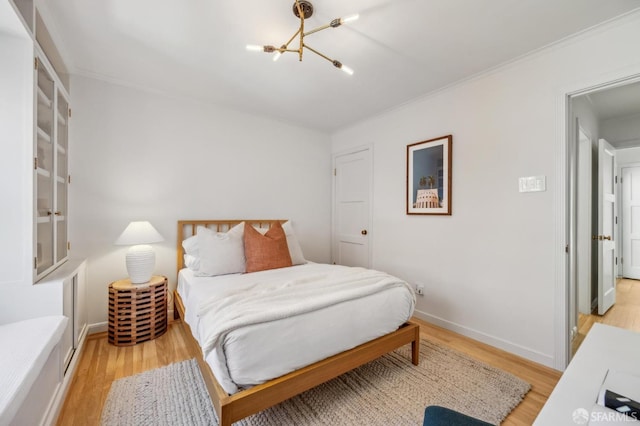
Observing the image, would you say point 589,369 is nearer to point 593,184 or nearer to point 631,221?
point 593,184

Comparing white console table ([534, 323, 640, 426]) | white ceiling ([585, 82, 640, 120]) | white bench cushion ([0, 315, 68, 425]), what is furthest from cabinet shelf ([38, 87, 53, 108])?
white ceiling ([585, 82, 640, 120])

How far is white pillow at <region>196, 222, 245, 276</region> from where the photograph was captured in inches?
99.3

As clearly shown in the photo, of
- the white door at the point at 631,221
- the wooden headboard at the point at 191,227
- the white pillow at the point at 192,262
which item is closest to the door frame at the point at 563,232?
the white pillow at the point at 192,262

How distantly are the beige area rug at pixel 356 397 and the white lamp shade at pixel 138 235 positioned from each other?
1135 millimetres

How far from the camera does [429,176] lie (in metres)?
2.96

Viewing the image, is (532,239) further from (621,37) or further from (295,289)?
(295,289)

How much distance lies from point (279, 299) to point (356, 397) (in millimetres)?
847

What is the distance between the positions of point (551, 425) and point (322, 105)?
3.26 meters

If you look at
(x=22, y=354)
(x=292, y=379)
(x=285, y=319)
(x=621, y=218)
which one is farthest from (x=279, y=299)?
(x=621, y=218)

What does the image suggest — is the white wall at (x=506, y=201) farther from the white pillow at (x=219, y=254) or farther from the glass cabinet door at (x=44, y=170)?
the glass cabinet door at (x=44, y=170)

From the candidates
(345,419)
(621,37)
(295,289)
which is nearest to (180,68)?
(295,289)

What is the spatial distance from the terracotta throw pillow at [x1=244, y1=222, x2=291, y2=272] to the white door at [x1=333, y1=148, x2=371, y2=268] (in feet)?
4.36

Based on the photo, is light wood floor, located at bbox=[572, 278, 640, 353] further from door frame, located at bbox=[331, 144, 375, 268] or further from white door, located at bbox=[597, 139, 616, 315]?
door frame, located at bbox=[331, 144, 375, 268]

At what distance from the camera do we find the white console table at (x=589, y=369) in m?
0.70
